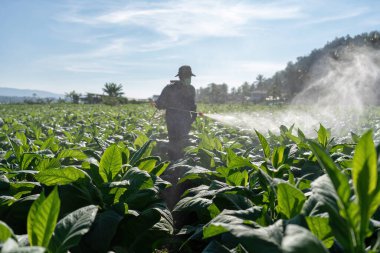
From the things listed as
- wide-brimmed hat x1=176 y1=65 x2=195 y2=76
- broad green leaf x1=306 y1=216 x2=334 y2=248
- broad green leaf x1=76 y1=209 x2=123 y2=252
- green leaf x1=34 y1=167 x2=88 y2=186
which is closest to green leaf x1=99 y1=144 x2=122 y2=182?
green leaf x1=34 y1=167 x2=88 y2=186

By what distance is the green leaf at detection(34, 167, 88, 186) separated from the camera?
2092mm

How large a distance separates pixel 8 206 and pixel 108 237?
2.38ft

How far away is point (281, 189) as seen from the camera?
5.01 ft

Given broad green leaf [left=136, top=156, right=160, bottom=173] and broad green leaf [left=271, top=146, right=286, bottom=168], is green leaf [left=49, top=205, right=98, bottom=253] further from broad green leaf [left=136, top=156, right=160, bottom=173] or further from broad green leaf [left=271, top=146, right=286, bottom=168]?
broad green leaf [left=271, top=146, right=286, bottom=168]

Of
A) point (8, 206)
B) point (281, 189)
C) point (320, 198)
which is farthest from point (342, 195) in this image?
point (8, 206)

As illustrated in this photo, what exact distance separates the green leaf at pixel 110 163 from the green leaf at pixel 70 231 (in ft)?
2.52

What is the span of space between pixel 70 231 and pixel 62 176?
2.55 feet

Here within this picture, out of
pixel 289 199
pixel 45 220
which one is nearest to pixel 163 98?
pixel 289 199

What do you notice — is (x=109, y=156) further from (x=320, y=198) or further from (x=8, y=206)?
(x=320, y=198)

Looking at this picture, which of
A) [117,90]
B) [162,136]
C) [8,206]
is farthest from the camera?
[117,90]

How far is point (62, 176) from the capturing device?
215cm

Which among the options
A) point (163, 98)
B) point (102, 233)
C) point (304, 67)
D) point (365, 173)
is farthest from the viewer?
point (304, 67)

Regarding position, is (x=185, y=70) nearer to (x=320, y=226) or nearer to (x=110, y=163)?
(x=110, y=163)

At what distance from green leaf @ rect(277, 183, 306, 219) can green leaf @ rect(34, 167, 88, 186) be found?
1.20m
